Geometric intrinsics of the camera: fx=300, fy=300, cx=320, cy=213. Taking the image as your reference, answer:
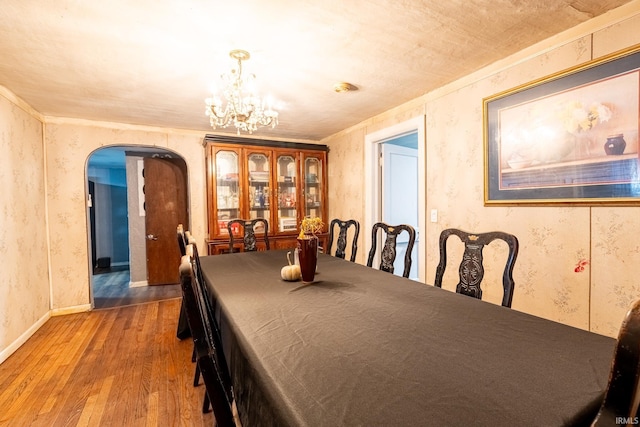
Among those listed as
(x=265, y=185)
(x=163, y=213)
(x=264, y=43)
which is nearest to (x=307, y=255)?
(x=264, y=43)

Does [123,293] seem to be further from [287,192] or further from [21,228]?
[287,192]

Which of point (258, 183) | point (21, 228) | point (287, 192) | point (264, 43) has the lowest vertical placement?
point (21, 228)

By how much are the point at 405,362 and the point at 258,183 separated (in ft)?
11.9

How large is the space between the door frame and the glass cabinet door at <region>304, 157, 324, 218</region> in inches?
40.1

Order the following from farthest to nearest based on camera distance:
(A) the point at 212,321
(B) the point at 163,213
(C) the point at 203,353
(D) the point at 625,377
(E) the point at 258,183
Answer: (B) the point at 163,213 → (E) the point at 258,183 → (A) the point at 212,321 → (C) the point at 203,353 → (D) the point at 625,377

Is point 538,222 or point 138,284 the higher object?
point 538,222

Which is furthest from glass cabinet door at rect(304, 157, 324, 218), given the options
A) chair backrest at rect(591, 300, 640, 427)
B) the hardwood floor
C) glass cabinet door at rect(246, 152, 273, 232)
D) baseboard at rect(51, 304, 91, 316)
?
chair backrest at rect(591, 300, 640, 427)

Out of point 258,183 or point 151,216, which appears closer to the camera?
point 258,183

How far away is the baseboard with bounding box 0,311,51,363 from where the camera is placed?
2438 millimetres

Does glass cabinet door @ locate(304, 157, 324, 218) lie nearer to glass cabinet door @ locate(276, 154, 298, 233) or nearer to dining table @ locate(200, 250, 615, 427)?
glass cabinet door @ locate(276, 154, 298, 233)

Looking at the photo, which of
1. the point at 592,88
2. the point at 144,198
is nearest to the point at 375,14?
the point at 592,88

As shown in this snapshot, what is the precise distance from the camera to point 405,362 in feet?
2.90

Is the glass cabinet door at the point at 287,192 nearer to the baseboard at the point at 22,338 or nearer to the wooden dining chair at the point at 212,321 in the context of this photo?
the wooden dining chair at the point at 212,321

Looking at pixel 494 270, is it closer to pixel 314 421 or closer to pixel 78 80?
pixel 314 421
